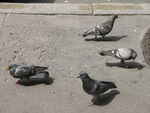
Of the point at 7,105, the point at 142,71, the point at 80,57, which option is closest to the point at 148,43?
the point at 142,71

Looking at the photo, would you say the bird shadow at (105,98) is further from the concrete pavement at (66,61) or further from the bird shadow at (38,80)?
the bird shadow at (38,80)

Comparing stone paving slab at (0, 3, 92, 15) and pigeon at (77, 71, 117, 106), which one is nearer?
pigeon at (77, 71, 117, 106)

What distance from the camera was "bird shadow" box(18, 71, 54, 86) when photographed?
628 cm

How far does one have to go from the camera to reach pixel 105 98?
19.6 ft

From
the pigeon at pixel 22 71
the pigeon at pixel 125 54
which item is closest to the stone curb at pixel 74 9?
the pigeon at pixel 125 54

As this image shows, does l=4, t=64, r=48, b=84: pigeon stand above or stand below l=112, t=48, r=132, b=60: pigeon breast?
below

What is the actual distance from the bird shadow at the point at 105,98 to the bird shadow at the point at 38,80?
977 mm

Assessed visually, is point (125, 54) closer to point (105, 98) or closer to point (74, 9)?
point (105, 98)

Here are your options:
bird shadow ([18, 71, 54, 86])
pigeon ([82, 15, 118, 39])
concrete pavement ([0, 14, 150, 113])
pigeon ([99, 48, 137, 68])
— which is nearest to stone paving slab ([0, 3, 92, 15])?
concrete pavement ([0, 14, 150, 113])

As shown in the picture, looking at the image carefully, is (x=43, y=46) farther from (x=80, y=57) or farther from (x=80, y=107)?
(x=80, y=107)

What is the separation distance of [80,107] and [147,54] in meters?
2.24

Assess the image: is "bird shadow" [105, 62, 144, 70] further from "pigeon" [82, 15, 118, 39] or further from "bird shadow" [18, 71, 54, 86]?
"bird shadow" [18, 71, 54, 86]

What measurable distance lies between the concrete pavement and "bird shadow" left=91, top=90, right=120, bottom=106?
72 mm

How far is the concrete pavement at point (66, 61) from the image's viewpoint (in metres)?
5.83
